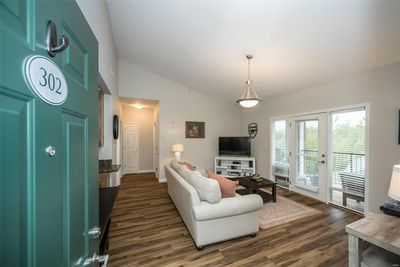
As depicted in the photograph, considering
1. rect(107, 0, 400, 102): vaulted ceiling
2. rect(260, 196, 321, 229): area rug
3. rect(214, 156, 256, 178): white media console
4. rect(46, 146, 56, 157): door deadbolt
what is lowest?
rect(260, 196, 321, 229): area rug

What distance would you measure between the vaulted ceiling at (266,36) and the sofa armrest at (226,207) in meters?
2.42

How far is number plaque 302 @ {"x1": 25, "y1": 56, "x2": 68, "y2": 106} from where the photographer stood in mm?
456

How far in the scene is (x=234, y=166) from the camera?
19.4 feet

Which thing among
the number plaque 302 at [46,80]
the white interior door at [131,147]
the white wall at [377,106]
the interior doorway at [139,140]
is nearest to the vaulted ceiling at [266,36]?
the white wall at [377,106]

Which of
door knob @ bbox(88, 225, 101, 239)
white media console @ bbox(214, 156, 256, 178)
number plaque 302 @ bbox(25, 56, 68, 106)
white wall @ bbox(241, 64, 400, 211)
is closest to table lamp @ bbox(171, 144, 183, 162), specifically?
white media console @ bbox(214, 156, 256, 178)

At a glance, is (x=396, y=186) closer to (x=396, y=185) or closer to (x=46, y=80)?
(x=396, y=185)

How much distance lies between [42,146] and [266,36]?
3.04 m

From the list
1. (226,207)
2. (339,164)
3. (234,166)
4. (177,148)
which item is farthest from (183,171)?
(234,166)

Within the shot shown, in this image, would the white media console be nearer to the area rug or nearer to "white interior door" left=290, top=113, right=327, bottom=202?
"white interior door" left=290, top=113, right=327, bottom=202

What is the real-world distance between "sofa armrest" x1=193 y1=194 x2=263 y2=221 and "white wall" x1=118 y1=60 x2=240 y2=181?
3533 mm

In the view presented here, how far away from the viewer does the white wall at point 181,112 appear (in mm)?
5102

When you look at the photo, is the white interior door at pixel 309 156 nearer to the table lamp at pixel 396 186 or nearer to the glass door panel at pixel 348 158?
the glass door panel at pixel 348 158

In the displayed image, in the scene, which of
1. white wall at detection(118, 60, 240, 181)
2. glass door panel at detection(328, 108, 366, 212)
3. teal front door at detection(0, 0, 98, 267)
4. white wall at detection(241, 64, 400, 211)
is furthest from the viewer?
white wall at detection(118, 60, 240, 181)

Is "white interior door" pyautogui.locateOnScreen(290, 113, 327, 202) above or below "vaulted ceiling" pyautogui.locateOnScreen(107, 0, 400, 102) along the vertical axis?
below
